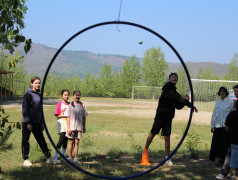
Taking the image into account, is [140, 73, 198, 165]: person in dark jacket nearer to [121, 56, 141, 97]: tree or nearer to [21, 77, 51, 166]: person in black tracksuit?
[21, 77, 51, 166]: person in black tracksuit

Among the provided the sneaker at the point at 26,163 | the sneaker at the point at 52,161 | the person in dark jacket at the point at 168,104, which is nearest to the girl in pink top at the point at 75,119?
the sneaker at the point at 52,161

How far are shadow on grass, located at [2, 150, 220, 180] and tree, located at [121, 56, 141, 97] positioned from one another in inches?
1855

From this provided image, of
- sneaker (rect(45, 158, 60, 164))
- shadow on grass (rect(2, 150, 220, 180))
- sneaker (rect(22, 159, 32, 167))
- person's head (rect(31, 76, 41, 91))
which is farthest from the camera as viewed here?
sneaker (rect(45, 158, 60, 164))

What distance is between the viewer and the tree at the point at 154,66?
53906 millimetres

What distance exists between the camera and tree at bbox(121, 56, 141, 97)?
56281mm

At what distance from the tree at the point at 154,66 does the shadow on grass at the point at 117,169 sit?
4606 centimetres

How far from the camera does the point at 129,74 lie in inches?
2306


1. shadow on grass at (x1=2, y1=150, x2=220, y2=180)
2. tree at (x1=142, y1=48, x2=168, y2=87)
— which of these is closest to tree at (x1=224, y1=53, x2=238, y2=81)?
tree at (x1=142, y1=48, x2=168, y2=87)

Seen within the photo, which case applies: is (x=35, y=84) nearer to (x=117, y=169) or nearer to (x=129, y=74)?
(x=117, y=169)

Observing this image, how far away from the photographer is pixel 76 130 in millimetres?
6684

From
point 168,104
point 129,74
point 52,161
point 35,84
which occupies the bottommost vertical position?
point 52,161

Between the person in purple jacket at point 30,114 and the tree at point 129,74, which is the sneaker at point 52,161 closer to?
the person in purple jacket at point 30,114

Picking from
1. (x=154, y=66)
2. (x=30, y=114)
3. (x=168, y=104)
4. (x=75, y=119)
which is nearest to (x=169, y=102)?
(x=168, y=104)

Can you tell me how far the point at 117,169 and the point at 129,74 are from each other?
2064 inches
